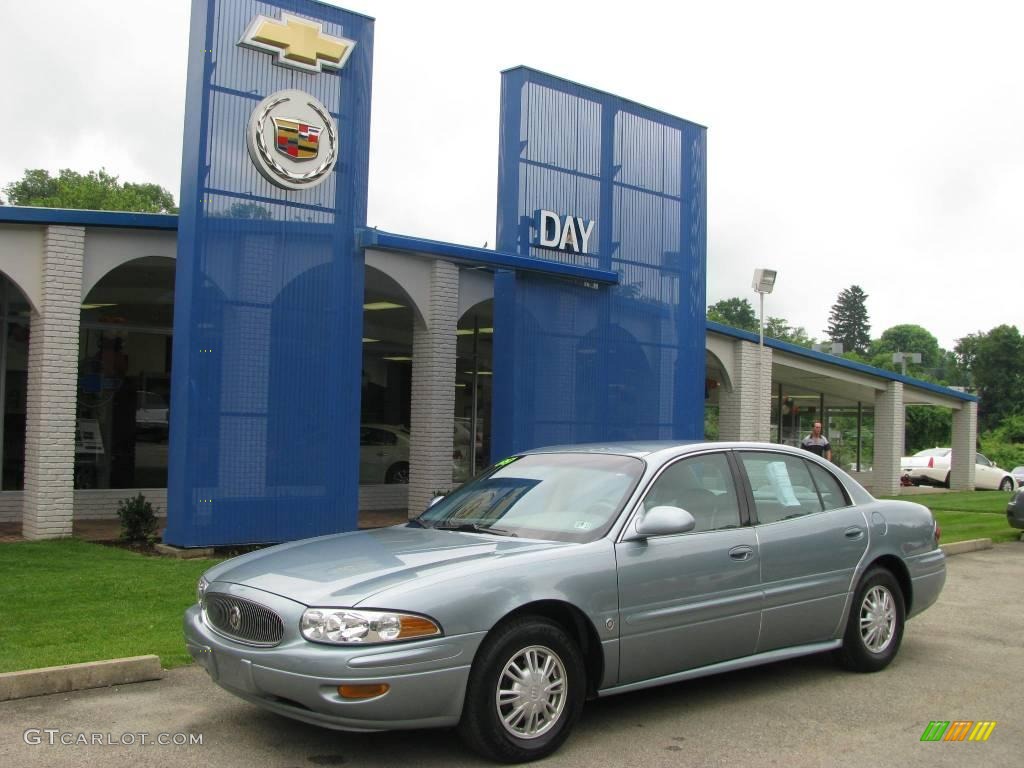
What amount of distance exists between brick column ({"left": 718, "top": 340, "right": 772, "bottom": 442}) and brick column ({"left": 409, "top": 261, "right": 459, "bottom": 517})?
8.41 meters

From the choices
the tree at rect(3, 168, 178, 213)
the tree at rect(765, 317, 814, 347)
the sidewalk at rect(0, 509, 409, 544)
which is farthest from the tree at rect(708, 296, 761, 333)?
the sidewalk at rect(0, 509, 409, 544)

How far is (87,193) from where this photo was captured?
2685 inches

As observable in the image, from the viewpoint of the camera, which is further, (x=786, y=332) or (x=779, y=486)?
(x=786, y=332)

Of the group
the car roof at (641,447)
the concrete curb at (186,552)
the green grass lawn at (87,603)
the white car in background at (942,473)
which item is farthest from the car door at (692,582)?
the white car in background at (942,473)

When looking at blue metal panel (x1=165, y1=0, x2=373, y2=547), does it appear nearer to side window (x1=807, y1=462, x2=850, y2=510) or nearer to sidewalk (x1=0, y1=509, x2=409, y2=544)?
sidewalk (x1=0, y1=509, x2=409, y2=544)

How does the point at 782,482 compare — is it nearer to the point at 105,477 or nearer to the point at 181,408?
the point at 181,408

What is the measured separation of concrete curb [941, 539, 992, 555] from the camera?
46.0ft

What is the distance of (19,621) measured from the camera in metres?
7.81

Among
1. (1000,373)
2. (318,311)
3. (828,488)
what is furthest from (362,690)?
(1000,373)

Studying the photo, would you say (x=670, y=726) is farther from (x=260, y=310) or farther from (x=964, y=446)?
(x=964, y=446)

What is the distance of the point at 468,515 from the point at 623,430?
10.00 metres

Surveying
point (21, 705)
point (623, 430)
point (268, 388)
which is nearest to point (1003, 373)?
point (623, 430)

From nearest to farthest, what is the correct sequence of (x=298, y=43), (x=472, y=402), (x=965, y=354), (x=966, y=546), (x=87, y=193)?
Result: (x=298, y=43) < (x=966, y=546) < (x=472, y=402) < (x=87, y=193) < (x=965, y=354)

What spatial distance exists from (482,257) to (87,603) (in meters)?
7.13
